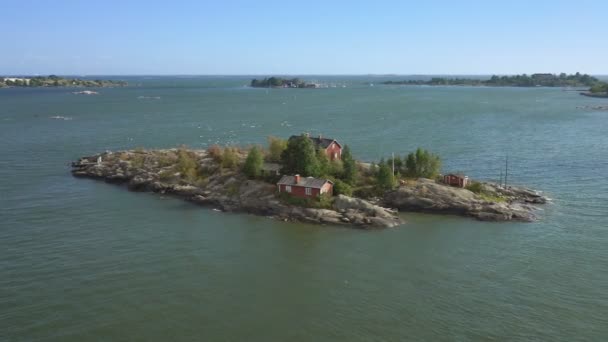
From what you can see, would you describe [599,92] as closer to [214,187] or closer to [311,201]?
[311,201]

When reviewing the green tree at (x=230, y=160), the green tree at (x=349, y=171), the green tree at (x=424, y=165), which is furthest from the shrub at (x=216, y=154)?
the green tree at (x=424, y=165)

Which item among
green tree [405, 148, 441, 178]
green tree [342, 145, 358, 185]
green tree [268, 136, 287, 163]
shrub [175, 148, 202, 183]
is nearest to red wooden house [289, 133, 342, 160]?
green tree [268, 136, 287, 163]

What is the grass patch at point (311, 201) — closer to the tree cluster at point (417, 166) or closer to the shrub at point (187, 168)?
the tree cluster at point (417, 166)

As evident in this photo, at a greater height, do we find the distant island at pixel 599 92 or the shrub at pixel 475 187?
the distant island at pixel 599 92

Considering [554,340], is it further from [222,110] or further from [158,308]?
[222,110]

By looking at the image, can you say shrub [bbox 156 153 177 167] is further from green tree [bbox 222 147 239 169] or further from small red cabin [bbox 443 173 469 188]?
small red cabin [bbox 443 173 469 188]

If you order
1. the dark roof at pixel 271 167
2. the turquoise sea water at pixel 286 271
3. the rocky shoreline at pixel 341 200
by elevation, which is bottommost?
the turquoise sea water at pixel 286 271

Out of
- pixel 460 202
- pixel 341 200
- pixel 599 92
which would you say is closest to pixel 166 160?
pixel 341 200
